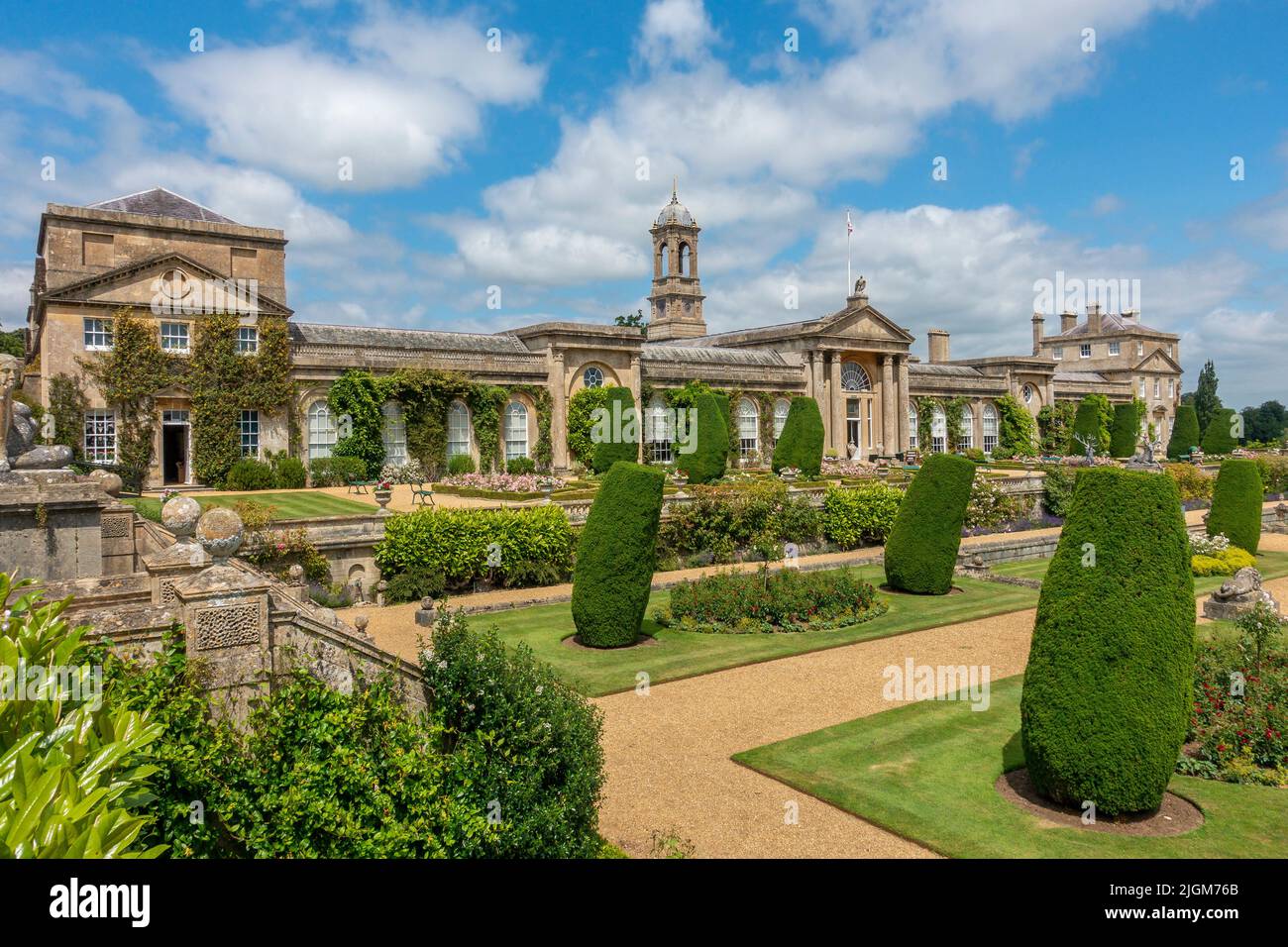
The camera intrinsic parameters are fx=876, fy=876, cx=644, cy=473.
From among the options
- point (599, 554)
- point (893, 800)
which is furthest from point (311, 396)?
point (893, 800)

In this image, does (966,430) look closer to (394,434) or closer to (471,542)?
(394,434)

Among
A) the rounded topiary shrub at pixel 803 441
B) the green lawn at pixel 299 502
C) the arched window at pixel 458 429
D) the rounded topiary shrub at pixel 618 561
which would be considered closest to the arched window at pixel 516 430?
the arched window at pixel 458 429

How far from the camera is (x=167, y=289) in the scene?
29734 millimetres

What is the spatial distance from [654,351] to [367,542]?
27.2 meters

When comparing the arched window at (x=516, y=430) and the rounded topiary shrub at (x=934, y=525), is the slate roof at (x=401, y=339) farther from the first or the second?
the rounded topiary shrub at (x=934, y=525)

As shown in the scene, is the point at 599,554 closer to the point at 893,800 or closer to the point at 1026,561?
the point at 893,800

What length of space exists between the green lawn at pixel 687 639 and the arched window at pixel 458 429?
59.2ft

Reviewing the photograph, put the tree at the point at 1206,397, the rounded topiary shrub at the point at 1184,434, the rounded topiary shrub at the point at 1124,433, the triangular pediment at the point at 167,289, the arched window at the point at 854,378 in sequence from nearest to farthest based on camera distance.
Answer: the triangular pediment at the point at 167,289, the arched window at the point at 854,378, the rounded topiary shrub at the point at 1184,434, the rounded topiary shrub at the point at 1124,433, the tree at the point at 1206,397

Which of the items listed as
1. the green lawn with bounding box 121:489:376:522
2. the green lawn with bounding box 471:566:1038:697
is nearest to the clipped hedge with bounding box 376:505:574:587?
the green lawn with bounding box 471:566:1038:697

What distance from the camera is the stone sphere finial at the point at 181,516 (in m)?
7.48

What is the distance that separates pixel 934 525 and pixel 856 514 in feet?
22.8

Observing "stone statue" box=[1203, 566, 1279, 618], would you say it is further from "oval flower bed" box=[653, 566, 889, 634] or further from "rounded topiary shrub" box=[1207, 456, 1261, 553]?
"rounded topiary shrub" box=[1207, 456, 1261, 553]

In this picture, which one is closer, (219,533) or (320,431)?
(219,533)

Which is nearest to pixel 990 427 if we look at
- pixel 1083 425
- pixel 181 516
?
pixel 1083 425
